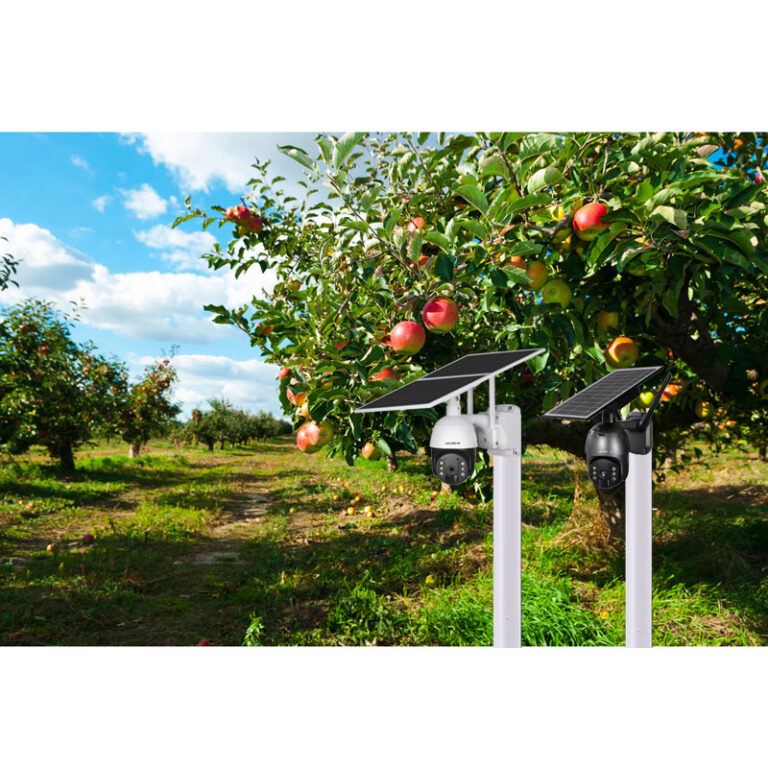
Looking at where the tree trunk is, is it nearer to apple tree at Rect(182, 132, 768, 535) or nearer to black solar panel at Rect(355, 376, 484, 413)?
apple tree at Rect(182, 132, 768, 535)

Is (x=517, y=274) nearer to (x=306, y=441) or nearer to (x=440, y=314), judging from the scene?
(x=440, y=314)

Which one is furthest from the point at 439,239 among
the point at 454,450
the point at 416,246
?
the point at 454,450

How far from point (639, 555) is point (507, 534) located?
46 centimetres

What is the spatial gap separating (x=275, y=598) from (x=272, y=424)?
1931 cm

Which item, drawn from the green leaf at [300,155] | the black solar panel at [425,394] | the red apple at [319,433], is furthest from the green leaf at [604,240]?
the red apple at [319,433]

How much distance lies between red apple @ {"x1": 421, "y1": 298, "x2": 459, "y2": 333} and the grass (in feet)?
5.67

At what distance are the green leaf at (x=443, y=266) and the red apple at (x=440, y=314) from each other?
0.12 metres

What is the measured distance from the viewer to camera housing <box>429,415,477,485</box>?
4.25 ft

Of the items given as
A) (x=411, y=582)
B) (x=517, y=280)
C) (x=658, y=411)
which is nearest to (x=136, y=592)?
(x=411, y=582)

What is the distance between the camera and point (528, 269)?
1.75 meters

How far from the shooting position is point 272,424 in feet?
74.3

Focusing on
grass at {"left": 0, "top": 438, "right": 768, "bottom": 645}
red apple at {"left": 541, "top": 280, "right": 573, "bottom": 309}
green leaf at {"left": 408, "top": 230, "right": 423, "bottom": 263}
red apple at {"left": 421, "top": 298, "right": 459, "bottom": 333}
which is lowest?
grass at {"left": 0, "top": 438, "right": 768, "bottom": 645}

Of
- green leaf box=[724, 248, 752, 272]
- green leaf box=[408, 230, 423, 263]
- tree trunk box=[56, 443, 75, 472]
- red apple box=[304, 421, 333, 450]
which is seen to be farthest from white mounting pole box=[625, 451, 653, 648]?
tree trunk box=[56, 443, 75, 472]

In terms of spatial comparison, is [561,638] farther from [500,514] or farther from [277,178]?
[277,178]
